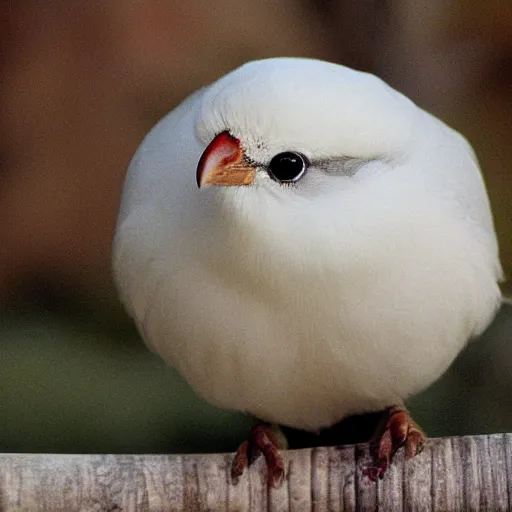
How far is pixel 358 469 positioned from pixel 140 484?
42cm

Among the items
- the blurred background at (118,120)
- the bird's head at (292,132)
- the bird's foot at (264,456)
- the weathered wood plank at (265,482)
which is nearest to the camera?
the bird's head at (292,132)

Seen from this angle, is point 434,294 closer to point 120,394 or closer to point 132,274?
point 132,274

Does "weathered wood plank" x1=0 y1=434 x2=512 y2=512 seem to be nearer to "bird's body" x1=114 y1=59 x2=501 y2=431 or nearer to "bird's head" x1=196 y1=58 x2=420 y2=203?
"bird's body" x1=114 y1=59 x2=501 y2=431

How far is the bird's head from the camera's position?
1.52 meters

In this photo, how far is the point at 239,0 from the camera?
330cm

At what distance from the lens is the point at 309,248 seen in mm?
1589

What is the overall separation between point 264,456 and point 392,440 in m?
0.28

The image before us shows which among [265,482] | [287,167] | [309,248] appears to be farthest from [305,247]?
[265,482]

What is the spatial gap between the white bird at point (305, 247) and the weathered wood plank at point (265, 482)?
45 millimetres

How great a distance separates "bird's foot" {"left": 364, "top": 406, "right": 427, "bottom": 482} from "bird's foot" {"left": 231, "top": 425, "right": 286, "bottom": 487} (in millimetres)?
180

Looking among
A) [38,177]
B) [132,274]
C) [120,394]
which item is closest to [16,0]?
[38,177]

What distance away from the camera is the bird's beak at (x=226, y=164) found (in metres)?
1.53

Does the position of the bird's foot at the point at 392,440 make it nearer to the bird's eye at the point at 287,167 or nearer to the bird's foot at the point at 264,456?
the bird's foot at the point at 264,456

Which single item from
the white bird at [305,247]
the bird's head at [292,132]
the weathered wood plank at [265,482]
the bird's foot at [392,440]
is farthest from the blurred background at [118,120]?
the bird's head at [292,132]
